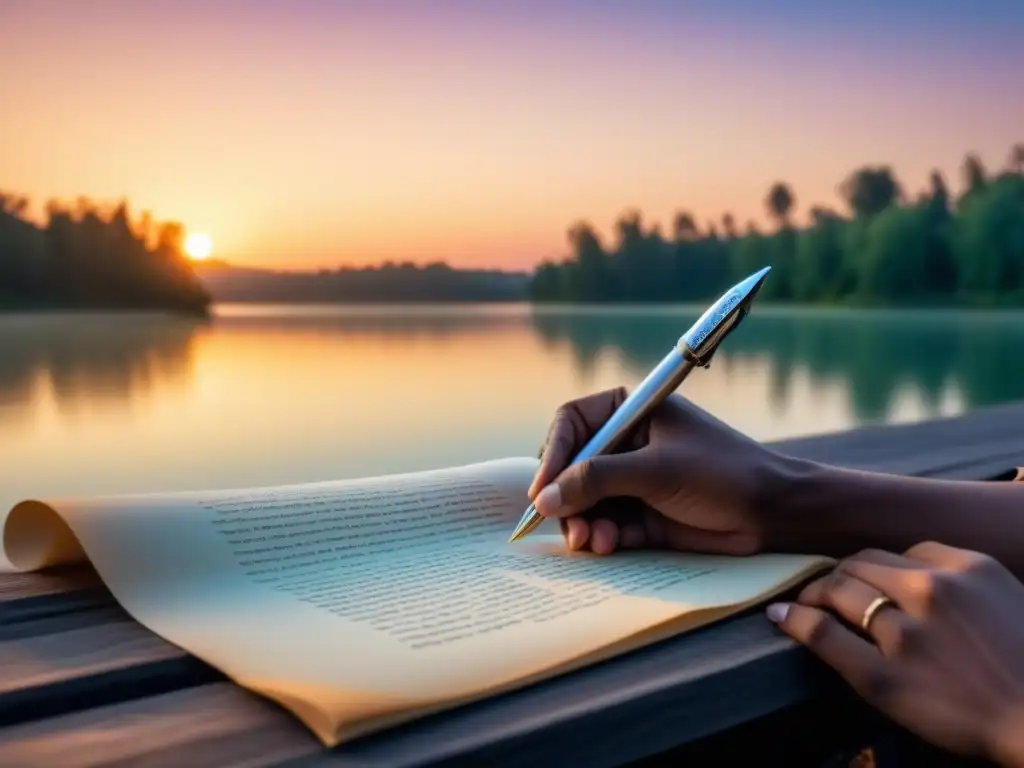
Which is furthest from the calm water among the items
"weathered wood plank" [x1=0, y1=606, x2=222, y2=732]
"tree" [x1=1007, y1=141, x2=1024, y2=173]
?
"weathered wood plank" [x1=0, y1=606, x2=222, y2=732]

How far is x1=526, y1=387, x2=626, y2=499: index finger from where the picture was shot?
55 cm

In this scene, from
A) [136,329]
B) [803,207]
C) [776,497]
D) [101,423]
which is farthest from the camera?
[803,207]

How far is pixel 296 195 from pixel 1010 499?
853mm

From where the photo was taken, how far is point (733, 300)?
526 mm

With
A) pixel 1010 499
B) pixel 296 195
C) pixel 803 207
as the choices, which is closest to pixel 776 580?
pixel 1010 499

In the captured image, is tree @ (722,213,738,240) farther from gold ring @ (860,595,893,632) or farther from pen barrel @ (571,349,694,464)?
gold ring @ (860,595,893,632)

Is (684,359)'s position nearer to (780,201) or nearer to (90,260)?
(90,260)

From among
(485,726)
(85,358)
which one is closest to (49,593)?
(485,726)

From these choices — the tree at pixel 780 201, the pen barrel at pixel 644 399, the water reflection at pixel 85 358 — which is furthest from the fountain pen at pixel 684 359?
the tree at pixel 780 201

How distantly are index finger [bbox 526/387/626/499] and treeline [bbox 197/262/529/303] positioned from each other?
0.65 m

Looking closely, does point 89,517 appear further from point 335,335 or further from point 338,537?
point 335,335

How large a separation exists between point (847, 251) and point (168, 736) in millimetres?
1482

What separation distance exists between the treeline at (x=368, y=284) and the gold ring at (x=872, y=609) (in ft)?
2.93

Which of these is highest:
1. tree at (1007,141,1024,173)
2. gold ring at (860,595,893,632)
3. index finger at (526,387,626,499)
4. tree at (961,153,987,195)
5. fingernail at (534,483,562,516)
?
tree at (1007,141,1024,173)
